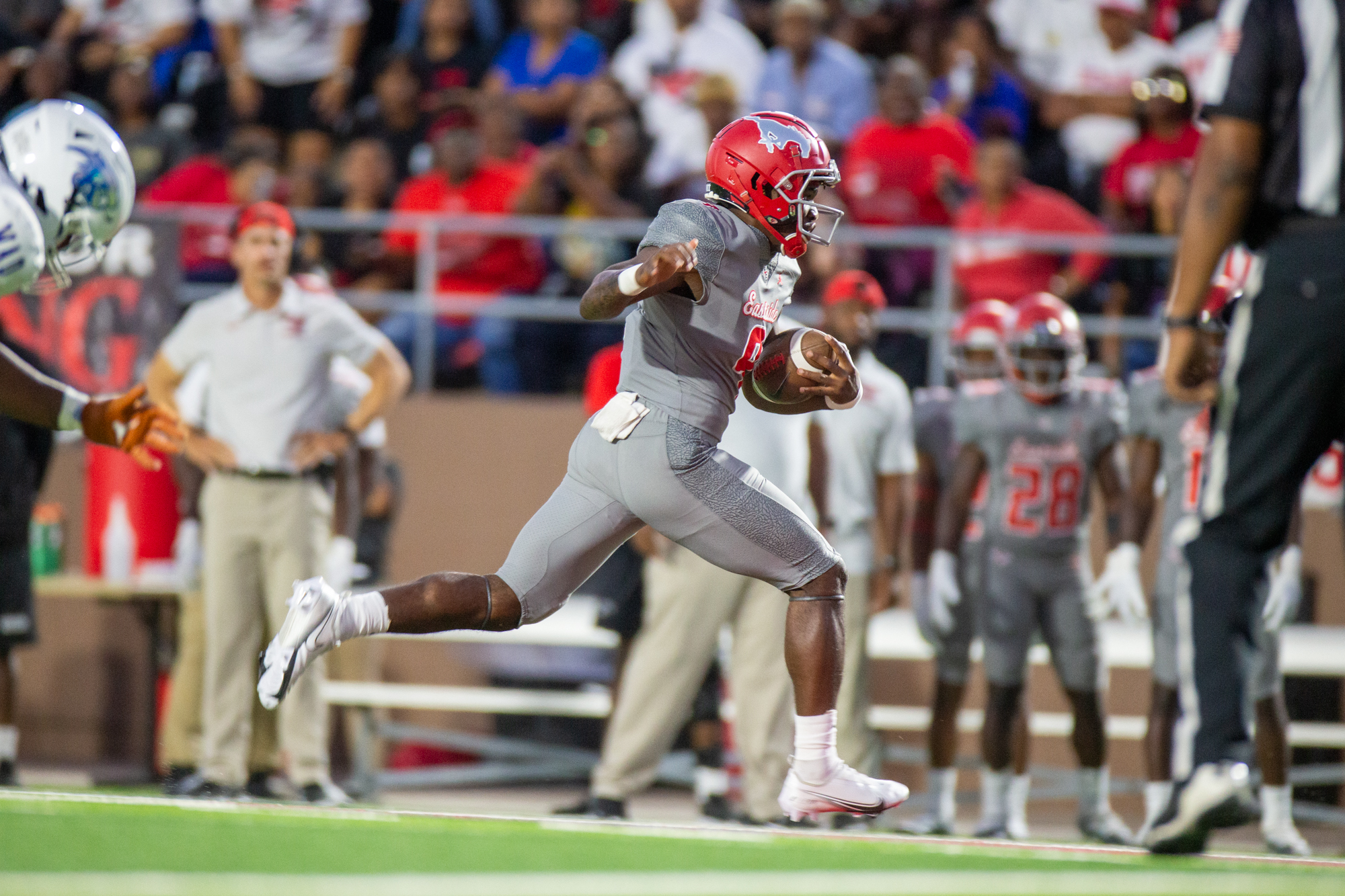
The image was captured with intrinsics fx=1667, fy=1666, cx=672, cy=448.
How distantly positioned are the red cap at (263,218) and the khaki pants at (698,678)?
208cm

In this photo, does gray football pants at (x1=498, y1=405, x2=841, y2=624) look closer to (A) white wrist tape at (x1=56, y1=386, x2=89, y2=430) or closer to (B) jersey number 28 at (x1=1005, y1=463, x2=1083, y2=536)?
(A) white wrist tape at (x1=56, y1=386, x2=89, y2=430)

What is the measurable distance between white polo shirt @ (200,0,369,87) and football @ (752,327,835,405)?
7.52 meters

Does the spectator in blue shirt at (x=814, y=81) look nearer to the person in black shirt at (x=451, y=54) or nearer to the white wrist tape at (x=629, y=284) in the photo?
the person in black shirt at (x=451, y=54)

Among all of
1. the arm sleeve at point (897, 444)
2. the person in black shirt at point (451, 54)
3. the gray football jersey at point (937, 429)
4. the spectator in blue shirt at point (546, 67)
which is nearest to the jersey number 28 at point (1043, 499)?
the arm sleeve at point (897, 444)

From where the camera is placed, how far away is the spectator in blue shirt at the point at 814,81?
31.1 feet

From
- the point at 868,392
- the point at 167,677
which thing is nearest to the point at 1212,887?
the point at 868,392

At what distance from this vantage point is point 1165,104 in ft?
29.2

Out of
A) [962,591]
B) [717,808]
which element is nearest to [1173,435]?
[962,591]

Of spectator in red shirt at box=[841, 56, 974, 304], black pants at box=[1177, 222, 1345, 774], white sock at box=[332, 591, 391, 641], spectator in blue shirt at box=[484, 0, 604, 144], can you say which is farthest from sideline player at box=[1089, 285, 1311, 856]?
spectator in blue shirt at box=[484, 0, 604, 144]

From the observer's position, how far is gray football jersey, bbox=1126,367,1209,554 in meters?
6.84

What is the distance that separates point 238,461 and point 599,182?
317 centimetres

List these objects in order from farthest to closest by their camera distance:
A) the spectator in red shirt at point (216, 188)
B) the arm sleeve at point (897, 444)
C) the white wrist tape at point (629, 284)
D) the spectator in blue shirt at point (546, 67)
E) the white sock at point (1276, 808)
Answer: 1. the spectator in blue shirt at point (546, 67)
2. the spectator in red shirt at point (216, 188)
3. the arm sleeve at point (897, 444)
4. the white sock at point (1276, 808)
5. the white wrist tape at point (629, 284)

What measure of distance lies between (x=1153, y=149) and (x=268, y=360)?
16.2 feet

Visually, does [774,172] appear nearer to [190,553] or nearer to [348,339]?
[348,339]
